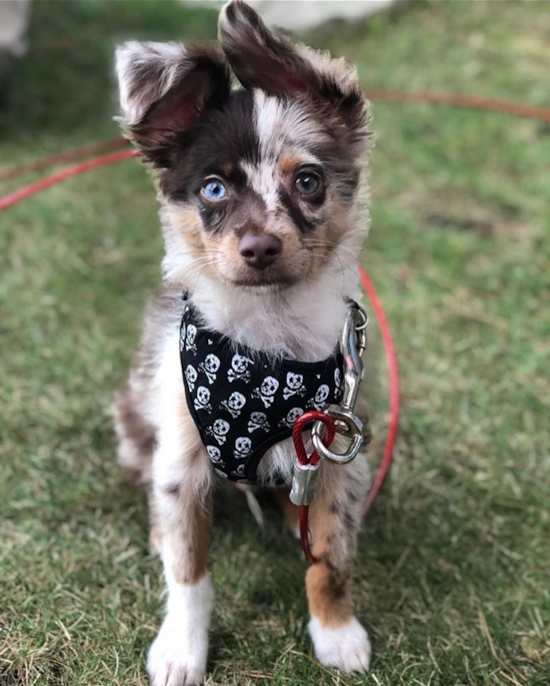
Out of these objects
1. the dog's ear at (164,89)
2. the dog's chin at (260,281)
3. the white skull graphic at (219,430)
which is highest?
the dog's ear at (164,89)

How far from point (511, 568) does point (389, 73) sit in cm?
551

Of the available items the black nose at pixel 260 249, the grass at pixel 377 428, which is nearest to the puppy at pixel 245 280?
the black nose at pixel 260 249

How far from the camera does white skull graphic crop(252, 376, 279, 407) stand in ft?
7.73

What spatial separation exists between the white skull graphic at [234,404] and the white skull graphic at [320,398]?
211mm

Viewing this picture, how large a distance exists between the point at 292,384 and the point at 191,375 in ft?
1.02

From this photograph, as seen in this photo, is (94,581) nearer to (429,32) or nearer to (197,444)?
(197,444)

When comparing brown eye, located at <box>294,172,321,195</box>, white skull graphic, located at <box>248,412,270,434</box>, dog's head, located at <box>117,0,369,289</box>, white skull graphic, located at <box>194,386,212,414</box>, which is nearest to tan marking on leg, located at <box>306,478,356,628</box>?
white skull graphic, located at <box>248,412,270,434</box>

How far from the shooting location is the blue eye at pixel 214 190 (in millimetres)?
2256

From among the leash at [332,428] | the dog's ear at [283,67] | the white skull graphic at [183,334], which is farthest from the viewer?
the white skull graphic at [183,334]

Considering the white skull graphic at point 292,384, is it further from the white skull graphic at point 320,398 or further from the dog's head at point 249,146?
the dog's head at point 249,146

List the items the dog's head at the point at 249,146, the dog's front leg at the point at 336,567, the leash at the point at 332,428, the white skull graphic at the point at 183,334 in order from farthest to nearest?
the dog's front leg at the point at 336,567
the white skull graphic at the point at 183,334
the leash at the point at 332,428
the dog's head at the point at 249,146

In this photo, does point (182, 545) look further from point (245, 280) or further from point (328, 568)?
point (245, 280)

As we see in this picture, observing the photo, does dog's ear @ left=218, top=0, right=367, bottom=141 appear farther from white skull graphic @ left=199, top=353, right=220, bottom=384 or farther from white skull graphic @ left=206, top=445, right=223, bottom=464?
white skull graphic @ left=206, top=445, right=223, bottom=464

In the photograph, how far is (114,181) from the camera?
5723 mm
